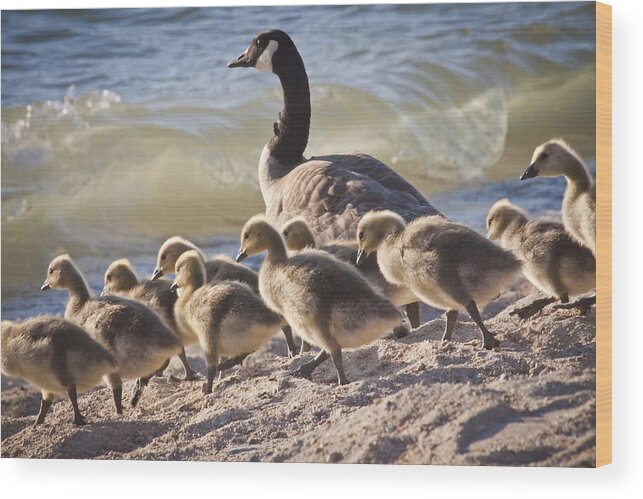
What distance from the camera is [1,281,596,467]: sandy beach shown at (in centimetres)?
476

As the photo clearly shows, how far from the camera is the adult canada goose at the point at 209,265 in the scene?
552 cm

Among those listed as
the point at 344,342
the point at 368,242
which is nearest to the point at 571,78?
the point at 368,242

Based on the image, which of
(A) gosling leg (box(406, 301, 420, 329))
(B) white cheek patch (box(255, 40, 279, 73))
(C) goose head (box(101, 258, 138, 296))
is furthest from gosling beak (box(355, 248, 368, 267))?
(C) goose head (box(101, 258, 138, 296))

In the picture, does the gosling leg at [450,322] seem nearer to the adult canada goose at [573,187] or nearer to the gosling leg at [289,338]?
the adult canada goose at [573,187]

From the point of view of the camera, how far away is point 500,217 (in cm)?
520

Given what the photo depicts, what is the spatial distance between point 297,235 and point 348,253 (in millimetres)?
279

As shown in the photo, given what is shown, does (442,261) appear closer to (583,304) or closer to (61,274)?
(583,304)

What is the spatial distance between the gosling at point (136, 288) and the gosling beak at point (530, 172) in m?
1.89

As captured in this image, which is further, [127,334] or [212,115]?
[212,115]

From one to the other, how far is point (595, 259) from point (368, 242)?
41.2 inches

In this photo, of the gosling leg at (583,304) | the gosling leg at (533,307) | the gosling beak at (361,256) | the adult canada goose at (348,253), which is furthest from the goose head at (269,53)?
the gosling leg at (583,304)

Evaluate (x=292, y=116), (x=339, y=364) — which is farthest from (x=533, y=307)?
(x=292, y=116)

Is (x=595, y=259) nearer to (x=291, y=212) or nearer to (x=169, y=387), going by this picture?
(x=291, y=212)

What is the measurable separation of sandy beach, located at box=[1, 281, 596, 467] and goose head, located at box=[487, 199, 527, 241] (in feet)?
1.55
